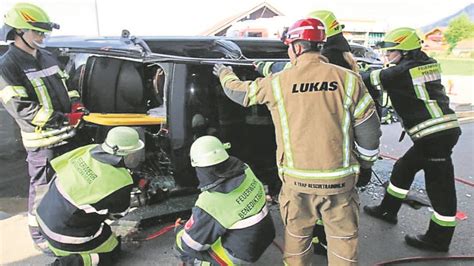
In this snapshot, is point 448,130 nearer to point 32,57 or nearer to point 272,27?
point 32,57

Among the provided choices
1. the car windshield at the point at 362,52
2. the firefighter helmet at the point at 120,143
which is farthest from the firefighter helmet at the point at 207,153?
the car windshield at the point at 362,52

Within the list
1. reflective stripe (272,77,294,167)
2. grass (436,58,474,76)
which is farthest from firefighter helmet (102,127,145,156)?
grass (436,58,474,76)

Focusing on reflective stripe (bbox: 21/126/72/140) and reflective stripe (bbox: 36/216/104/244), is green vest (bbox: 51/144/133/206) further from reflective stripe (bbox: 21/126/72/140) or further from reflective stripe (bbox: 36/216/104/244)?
reflective stripe (bbox: 21/126/72/140)

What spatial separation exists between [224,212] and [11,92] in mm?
1699

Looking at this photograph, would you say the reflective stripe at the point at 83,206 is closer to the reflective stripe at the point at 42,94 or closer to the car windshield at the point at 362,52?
the reflective stripe at the point at 42,94

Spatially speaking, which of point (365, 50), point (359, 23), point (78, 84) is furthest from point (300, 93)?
point (359, 23)

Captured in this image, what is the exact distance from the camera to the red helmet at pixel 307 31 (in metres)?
2.17

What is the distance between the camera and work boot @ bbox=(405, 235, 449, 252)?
3.06 metres

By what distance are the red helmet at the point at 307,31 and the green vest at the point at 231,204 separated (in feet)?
2.91

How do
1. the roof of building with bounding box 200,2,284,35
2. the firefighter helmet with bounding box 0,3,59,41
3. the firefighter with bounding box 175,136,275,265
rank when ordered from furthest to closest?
the roof of building with bounding box 200,2,284,35 → the firefighter helmet with bounding box 0,3,59,41 → the firefighter with bounding box 175,136,275,265

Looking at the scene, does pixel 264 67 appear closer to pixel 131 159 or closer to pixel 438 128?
pixel 131 159

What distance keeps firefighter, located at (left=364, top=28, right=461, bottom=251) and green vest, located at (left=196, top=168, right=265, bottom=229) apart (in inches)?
59.5

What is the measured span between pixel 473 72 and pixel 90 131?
19189mm

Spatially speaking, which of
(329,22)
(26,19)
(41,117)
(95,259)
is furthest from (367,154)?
(26,19)
